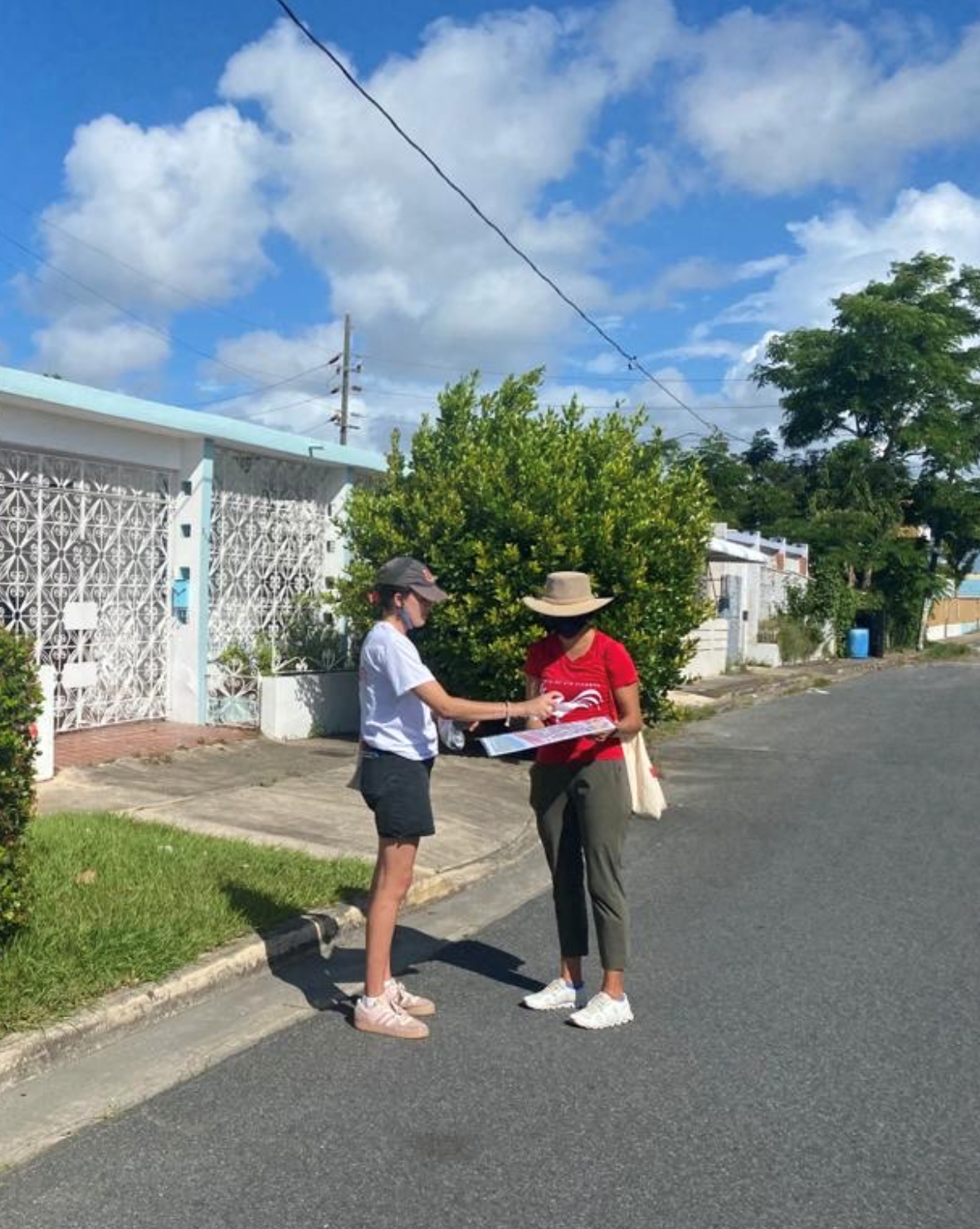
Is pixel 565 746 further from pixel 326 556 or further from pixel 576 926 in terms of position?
pixel 326 556

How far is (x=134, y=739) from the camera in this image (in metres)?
10.7

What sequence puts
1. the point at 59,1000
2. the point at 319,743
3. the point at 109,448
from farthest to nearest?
the point at 319,743 → the point at 109,448 → the point at 59,1000

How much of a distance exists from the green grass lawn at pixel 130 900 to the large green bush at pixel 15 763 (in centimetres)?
29

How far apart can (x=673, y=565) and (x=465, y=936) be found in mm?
6012

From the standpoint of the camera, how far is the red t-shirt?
4.91m

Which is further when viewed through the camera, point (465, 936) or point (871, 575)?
point (871, 575)

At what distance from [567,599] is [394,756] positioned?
0.94m

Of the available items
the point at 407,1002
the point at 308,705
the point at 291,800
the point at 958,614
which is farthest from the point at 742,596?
the point at 958,614

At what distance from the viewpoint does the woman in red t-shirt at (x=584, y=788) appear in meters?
4.88

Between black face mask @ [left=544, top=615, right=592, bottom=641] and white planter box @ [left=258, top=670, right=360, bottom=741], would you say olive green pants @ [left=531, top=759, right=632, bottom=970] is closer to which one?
black face mask @ [left=544, top=615, right=592, bottom=641]

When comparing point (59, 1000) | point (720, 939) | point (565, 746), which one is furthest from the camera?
point (720, 939)

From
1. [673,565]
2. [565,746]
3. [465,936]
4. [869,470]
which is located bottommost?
[465,936]

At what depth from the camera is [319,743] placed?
11.8 metres

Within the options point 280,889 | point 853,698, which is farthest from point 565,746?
point 853,698
